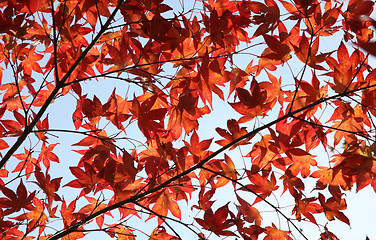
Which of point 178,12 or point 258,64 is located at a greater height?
point 178,12

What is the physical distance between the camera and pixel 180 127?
1.29 m

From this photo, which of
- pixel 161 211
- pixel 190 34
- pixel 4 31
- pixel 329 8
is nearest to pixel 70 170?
pixel 161 211

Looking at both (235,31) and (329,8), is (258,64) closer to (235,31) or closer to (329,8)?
(235,31)

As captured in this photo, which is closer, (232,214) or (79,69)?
(232,214)

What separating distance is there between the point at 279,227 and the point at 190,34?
82 centimetres

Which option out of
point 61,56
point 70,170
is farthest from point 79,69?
point 70,170

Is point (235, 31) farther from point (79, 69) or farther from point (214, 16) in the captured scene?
point (79, 69)

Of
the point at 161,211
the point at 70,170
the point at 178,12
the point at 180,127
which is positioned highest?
the point at 178,12

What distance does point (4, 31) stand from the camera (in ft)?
3.71

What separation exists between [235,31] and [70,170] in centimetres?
88

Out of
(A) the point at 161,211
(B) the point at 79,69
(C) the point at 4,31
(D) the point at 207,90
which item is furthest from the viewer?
(B) the point at 79,69

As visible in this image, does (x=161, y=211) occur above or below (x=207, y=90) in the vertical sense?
below

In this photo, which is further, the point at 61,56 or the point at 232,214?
the point at 61,56

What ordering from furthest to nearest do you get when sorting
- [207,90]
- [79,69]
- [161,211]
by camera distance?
1. [79,69]
2. [161,211]
3. [207,90]
